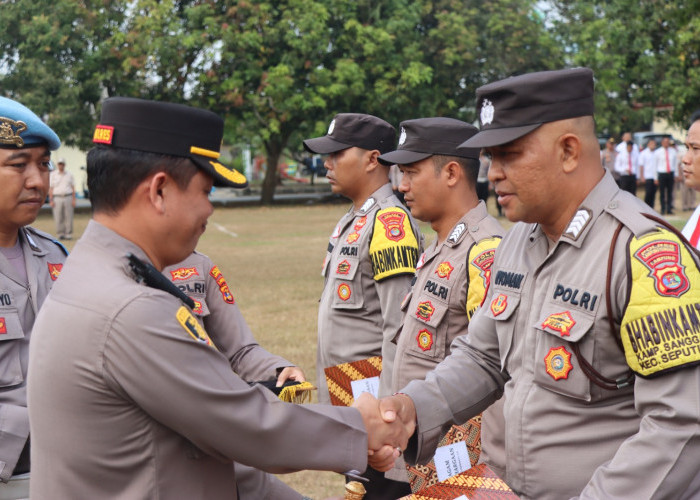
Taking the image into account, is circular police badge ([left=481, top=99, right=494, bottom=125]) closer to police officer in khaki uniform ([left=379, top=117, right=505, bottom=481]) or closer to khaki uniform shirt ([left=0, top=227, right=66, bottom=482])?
police officer in khaki uniform ([left=379, top=117, right=505, bottom=481])

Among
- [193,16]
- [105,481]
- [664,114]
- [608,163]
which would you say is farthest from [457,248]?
[664,114]

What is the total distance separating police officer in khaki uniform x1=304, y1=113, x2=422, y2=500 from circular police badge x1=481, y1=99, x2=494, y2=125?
189 centimetres

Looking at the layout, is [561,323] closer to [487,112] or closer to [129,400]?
[487,112]

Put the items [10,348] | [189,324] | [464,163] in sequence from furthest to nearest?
[464,163] → [10,348] → [189,324]

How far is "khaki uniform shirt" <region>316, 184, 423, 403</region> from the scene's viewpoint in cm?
462

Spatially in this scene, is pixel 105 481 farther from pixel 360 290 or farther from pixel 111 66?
pixel 111 66

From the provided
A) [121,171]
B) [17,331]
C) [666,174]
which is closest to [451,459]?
[121,171]

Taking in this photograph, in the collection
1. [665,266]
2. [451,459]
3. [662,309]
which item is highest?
[665,266]

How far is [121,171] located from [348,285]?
8.87ft

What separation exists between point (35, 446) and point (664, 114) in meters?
34.9

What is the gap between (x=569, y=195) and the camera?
263cm

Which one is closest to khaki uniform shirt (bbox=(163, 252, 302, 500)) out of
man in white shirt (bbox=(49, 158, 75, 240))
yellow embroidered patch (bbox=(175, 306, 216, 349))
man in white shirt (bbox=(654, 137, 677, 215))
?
yellow embroidered patch (bbox=(175, 306, 216, 349))

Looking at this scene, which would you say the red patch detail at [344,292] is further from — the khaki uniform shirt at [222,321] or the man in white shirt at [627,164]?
the man in white shirt at [627,164]

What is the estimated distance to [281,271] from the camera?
14.4 meters
